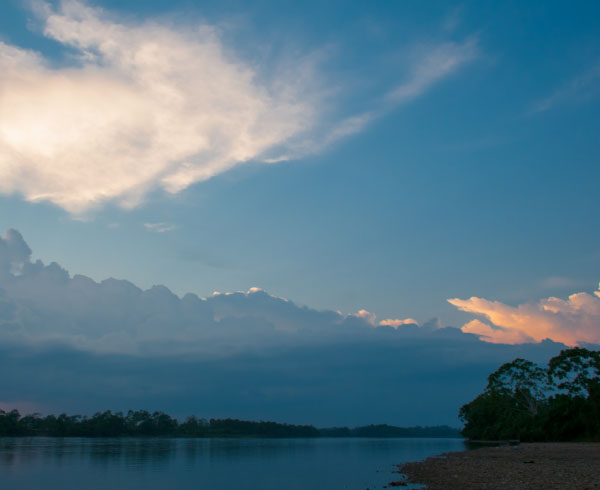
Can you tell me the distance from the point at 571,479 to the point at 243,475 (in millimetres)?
30045

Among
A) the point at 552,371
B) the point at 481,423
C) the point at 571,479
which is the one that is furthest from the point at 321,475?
the point at 481,423

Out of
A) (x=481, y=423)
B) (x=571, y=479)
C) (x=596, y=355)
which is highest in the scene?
(x=596, y=355)

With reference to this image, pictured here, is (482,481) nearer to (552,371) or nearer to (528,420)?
(552,371)

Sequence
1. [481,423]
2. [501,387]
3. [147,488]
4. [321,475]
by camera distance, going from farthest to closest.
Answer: [481,423], [501,387], [321,475], [147,488]

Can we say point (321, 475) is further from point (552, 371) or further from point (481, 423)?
point (481, 423)

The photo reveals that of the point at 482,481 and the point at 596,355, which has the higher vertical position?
the point at 596,355

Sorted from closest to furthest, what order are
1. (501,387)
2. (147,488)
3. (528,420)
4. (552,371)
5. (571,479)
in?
(571,479), (147,488), (552,371), (528,420), (501,387)

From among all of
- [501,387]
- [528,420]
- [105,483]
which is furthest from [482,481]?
[501,387]

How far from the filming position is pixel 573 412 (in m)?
90.6

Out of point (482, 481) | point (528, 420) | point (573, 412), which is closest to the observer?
point (482, 481)

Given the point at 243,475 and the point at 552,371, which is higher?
the point at 552,371

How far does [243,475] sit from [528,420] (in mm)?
82351

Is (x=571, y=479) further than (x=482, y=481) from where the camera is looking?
No

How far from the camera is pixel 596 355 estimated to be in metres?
92.0
